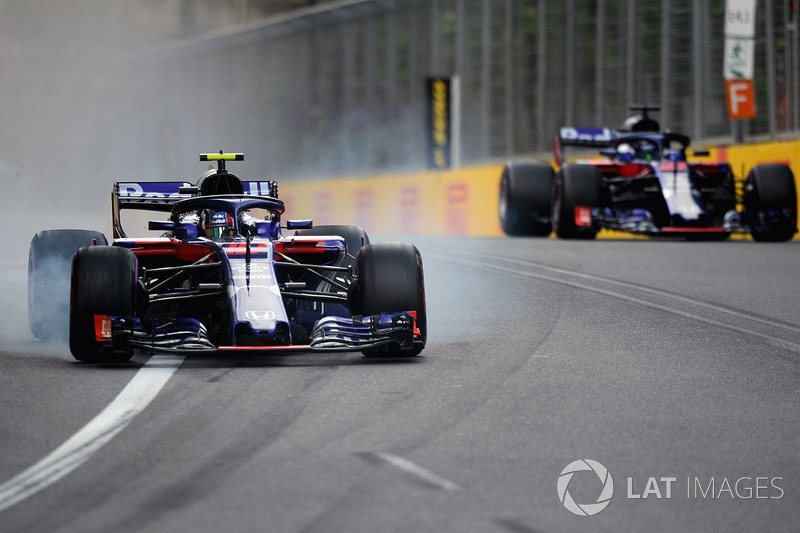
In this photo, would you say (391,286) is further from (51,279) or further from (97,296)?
(51,279)

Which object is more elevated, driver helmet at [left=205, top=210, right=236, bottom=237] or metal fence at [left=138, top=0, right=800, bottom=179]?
metal fence at [left=138, top=0, right=800, bottom=179]

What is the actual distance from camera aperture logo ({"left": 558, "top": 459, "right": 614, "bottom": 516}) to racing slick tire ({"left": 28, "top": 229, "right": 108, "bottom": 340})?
541 cm

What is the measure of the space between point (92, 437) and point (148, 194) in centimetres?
565

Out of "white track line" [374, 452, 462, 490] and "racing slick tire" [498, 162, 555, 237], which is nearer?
"white track line" [374, 452, 462, 490]

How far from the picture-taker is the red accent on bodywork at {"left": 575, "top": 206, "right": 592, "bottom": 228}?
20.1 meters

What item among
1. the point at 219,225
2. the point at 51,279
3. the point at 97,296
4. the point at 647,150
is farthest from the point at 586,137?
the point at 97,296

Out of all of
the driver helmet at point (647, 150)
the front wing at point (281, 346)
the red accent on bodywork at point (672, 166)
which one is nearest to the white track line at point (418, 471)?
the front wing at point (281, 346)

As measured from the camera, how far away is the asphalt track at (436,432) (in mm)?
4918

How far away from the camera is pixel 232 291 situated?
867 centimetres

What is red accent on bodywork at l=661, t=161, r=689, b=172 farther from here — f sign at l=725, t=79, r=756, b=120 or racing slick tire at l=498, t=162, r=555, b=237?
f sign at l=725, t=79, r=756, b=120

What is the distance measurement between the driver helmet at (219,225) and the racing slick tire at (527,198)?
12.1 m

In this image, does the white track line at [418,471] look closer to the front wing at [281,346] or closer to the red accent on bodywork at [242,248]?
the front wing at [281,346]

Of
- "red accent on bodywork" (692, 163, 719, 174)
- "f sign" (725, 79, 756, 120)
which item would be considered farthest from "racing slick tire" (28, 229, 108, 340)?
"f sign" (725, 79, 756, 120)

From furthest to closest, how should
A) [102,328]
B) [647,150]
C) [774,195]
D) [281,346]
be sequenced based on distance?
[647,150] < [774,195] < [102,328] < [281,346]
